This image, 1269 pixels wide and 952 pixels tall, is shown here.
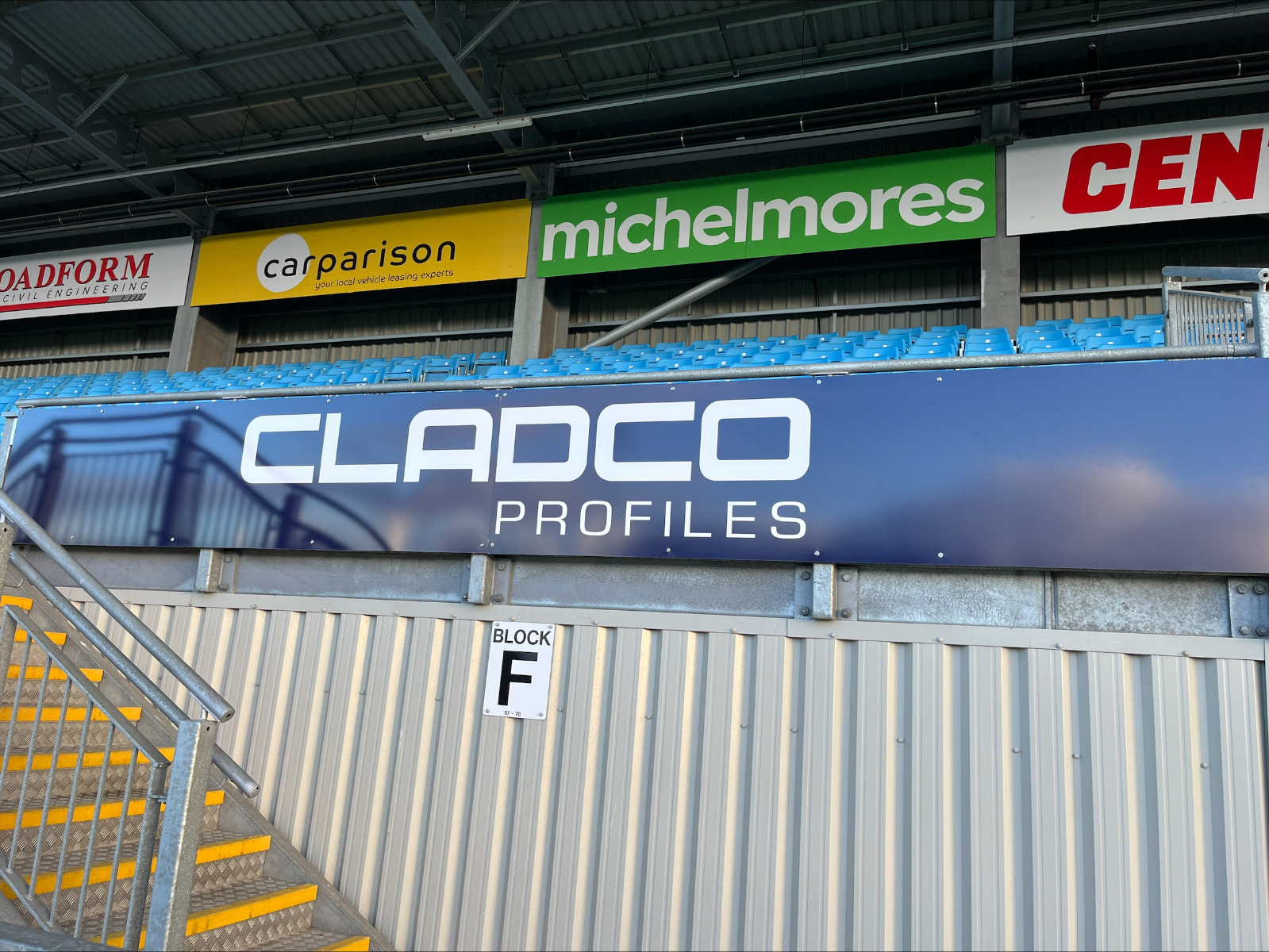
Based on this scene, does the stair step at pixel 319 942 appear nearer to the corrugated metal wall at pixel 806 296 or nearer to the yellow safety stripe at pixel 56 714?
the yellow safety stripe at pixel 56 714

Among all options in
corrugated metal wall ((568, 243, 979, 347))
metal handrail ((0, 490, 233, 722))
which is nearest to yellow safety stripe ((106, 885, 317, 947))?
metal handrail ((0, 490, 233, 722))

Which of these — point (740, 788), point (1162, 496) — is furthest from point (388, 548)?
point (1162, 496)

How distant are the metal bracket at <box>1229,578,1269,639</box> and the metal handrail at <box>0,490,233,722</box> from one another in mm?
3580

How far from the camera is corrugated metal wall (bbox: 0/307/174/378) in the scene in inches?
610

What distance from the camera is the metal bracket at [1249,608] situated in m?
3.15

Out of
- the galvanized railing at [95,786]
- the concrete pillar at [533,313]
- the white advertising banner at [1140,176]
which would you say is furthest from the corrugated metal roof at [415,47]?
the galvanized railing at [95,786]

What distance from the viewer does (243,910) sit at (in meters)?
3.62

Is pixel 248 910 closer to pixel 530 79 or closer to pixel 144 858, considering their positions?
pixel 144 858

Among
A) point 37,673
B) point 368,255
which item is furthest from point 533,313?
point 37,673

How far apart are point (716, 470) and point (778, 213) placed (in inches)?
327

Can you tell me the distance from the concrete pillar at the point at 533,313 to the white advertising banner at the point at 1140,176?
6.25 m

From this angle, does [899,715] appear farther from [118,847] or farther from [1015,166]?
[1015,166]

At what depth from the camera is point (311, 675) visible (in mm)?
4434

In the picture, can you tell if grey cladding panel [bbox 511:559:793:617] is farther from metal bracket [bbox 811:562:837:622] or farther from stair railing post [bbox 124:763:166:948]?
stair railing post [bbox 124:763:166:948]
